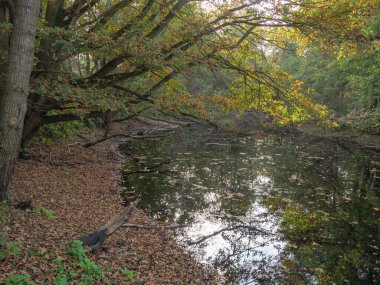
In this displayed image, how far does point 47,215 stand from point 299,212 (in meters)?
8.15

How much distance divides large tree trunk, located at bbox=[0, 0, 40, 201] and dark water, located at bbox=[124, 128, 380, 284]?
16.7 ft

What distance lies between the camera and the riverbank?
5566 mm

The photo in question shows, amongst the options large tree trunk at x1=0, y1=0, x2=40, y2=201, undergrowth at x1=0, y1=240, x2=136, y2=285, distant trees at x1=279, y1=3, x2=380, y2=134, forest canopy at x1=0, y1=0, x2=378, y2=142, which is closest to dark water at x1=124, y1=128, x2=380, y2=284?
undergrowth at x1=0, y1=240, x2=136, y2=285

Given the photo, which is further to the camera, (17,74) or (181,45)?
(181,45)

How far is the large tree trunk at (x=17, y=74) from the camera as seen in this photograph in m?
6.67

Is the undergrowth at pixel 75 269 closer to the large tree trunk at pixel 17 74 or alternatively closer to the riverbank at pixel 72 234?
the riverbank at pixel 72 234

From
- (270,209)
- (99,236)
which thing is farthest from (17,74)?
(270,209)

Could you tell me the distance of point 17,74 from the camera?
6.77 meters

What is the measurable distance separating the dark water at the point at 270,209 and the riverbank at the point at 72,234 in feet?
3.17

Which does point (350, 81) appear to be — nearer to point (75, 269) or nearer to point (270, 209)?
point (270, 209)

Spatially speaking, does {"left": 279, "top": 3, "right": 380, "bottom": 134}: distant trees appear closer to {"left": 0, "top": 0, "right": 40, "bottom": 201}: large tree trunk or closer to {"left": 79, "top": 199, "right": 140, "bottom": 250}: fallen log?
{"left": 79, "top": 199, "right": 140, "bottom": 250}: fallen log

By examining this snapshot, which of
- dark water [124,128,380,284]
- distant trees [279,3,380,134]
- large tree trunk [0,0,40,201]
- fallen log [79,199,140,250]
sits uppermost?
distant trees [279,3,380,134]

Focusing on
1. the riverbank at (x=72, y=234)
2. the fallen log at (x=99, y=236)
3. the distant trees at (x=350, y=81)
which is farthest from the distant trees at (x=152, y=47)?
the distant trees at (x=350, y=81)

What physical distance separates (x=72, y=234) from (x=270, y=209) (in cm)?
727
